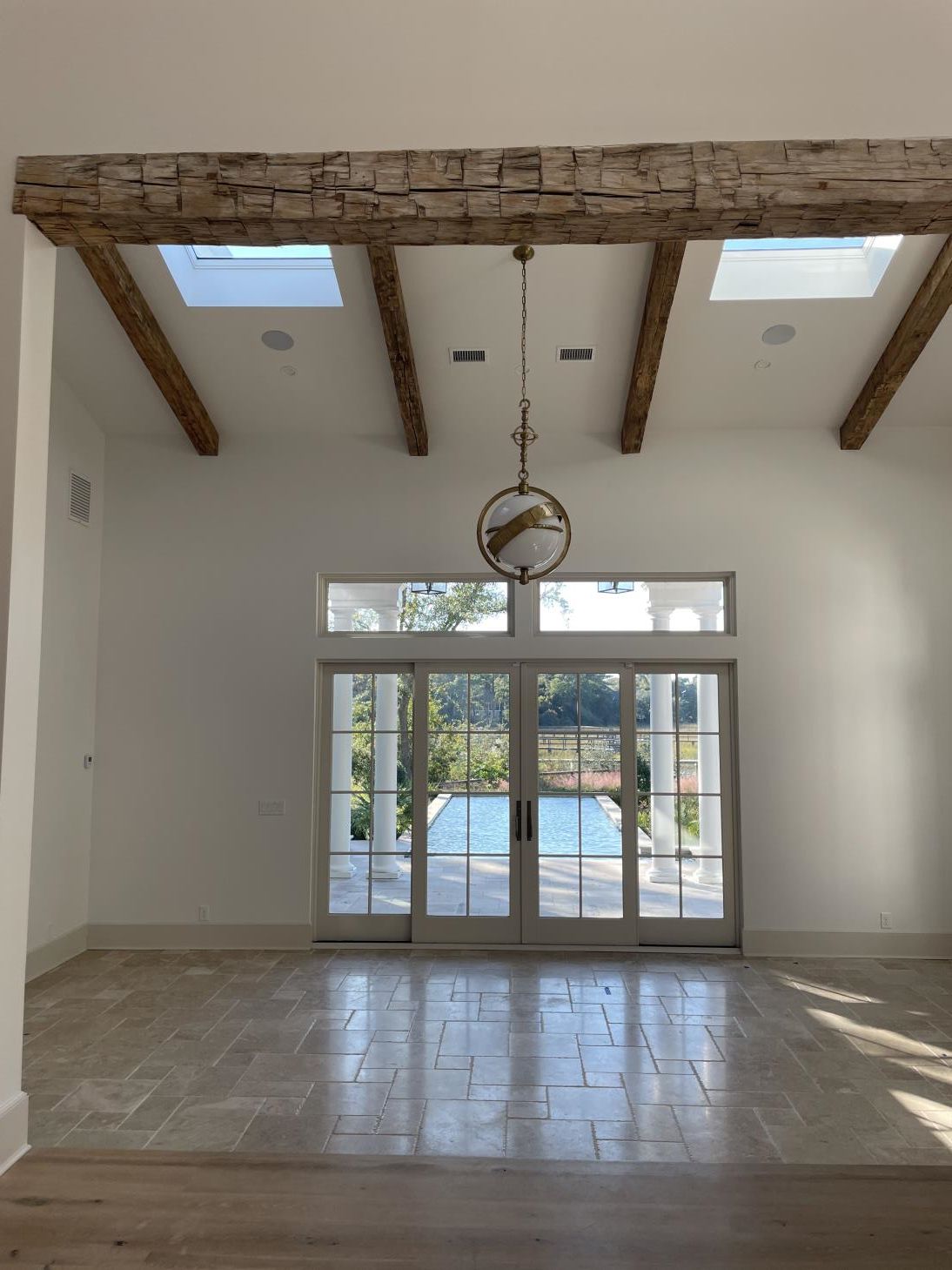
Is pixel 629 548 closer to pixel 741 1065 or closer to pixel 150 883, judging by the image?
pixel 741 1065

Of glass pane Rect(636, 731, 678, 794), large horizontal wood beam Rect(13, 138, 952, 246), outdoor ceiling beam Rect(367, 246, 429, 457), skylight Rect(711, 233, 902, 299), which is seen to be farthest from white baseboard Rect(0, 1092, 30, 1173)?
skylight Rect(711, 233, 902, 299)

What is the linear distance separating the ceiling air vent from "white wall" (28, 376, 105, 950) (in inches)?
1.8

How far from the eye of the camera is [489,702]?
6.27 meters

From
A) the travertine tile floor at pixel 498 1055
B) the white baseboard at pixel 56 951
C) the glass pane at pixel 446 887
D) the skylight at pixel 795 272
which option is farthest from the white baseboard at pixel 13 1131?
the skylight at pixel 795 272

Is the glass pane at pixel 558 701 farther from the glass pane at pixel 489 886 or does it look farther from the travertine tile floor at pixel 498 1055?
the travertine tile floor at pixel 498 1055

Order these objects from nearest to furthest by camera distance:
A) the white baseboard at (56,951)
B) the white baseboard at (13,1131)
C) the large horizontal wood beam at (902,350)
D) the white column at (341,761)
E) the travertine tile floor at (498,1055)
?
the white baseboard at (13,1131), the travertine tile floor at (498,1055), the large horizontal wood beam at (902,350), the white baseboard at (56,951), the white column at (341,761)

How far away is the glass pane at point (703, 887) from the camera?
6.03m

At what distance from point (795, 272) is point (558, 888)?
13.7ft

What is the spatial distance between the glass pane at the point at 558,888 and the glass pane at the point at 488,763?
62 cm

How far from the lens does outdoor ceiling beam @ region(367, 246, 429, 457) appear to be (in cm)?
463

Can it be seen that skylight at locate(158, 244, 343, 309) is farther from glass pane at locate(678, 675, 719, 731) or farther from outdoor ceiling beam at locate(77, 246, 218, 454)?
glass pane at locate(678, 675, 719, 731)

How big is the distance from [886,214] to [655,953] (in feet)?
15.4

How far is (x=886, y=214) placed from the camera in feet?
9.27

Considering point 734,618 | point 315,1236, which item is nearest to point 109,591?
point 734,618
